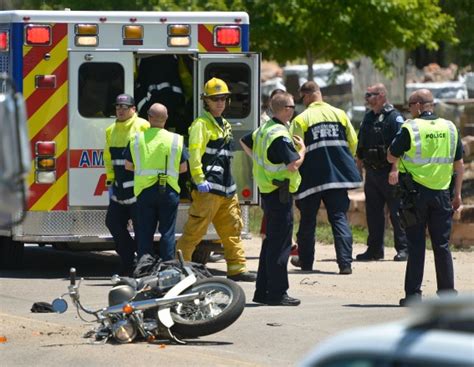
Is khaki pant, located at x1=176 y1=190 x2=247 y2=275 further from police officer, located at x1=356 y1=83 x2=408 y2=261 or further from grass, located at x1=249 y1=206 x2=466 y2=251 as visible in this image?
grass, located at x1=249 y1=206 x2=466 y2=251

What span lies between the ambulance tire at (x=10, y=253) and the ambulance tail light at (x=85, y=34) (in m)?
2.06

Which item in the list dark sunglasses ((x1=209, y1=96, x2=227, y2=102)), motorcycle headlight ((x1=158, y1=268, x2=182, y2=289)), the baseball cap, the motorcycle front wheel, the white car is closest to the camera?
the white car

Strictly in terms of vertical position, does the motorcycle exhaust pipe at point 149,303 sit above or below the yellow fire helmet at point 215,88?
below

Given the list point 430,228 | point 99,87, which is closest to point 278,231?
point 430,228

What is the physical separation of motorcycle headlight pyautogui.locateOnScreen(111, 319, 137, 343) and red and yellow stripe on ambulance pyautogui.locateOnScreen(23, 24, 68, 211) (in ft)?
12.0

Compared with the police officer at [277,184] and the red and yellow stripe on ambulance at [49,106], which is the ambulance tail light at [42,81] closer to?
the red and yellow stripe on ambulance at [49,106]

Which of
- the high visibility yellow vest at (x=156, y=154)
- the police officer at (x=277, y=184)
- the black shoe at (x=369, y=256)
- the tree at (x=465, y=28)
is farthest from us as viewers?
the tree at (x=465, y=28)

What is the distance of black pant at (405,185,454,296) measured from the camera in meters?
10.1

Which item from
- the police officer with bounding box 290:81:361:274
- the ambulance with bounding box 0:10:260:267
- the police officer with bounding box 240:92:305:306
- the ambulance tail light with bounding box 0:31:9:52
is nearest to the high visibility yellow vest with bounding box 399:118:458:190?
the police officer with bounding box 240:92:305:306

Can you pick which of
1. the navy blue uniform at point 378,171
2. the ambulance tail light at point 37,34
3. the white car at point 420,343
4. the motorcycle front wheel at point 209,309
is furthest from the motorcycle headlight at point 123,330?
the white car at point 420,343

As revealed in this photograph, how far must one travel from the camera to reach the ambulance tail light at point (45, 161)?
12.1 meters

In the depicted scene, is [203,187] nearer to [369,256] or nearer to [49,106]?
[49,106]

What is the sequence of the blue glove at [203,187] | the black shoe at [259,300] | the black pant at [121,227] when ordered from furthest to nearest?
the black pant at [121,227], the blue glove at [203,187], the black shoe at [259,300]

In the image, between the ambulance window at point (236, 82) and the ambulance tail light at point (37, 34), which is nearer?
the ambulance tail light at point (37, 34)
